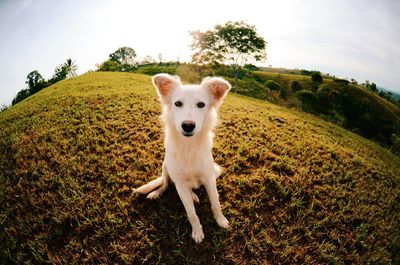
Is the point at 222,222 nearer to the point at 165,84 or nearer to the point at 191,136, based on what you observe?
the point at 191,136

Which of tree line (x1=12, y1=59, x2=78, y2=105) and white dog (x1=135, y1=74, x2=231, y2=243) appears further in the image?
tree line (x1=12, y1=59, x2=78, y2=105)

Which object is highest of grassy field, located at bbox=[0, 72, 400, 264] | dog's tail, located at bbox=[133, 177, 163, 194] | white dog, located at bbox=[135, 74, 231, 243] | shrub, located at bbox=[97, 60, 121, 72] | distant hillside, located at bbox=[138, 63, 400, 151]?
shrub, located at bbox=[97, 60, 121, 72]

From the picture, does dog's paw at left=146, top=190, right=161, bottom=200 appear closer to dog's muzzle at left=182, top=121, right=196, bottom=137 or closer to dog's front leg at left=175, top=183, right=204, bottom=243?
dog's front leg at left=175, top=183, right=204, bottom=243

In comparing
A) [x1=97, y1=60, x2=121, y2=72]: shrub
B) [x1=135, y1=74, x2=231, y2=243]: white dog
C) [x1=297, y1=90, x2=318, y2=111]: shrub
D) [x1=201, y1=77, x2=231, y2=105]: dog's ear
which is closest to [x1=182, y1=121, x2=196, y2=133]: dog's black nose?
[x1=135, y1=74, x2=231, y2=243]: white dog

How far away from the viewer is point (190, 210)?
3139 millimetres

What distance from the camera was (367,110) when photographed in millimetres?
34938

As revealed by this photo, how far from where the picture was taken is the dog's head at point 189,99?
2674 millimetres

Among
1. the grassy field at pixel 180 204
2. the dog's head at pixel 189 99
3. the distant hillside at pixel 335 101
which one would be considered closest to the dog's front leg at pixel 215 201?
the grassy field at pixel 180 204

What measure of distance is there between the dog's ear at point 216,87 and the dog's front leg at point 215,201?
1.18 m

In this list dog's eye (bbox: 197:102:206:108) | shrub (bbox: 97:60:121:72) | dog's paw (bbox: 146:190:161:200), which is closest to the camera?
dog's eye (bbox: 197:102:206:108)

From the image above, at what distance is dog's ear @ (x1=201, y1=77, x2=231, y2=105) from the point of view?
2.95 metres

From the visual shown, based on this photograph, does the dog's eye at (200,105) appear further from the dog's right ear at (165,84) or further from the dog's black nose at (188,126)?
the dog's right ear at (165,84)

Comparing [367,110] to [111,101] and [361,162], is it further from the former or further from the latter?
[111,101]

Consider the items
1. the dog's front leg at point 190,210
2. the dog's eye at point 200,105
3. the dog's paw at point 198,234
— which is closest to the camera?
the dog's eye at point 200,105
